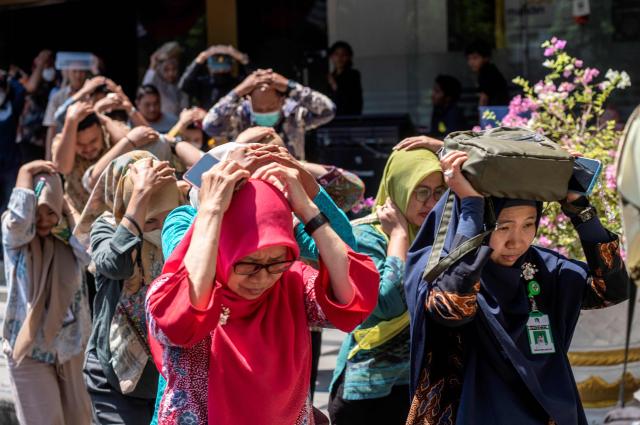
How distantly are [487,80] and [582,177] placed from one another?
718 cm

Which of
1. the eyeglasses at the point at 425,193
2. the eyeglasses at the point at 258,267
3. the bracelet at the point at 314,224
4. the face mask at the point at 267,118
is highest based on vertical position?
the face mask at the point at 267,118

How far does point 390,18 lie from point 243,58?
8.94 feet

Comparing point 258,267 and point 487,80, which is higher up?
point 487,80

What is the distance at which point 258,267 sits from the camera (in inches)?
133

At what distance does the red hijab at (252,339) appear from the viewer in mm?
3355

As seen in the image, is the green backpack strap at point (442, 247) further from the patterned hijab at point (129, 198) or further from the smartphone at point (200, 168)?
the patterned hijab at point (129, 198)

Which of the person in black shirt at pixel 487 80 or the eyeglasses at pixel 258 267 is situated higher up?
the person in black shirt at pixel 487 80

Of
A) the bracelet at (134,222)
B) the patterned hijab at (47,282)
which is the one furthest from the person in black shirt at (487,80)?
the bracelet at (134,222)

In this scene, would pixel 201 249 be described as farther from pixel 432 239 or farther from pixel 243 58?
pixel 243 58

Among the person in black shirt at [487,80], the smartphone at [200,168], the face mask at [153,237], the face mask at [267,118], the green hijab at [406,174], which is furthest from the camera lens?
the person in black shirt at [487,80]

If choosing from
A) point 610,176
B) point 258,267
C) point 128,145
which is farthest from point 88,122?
point 258,267

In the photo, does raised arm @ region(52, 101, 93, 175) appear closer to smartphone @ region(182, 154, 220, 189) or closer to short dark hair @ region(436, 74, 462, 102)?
smartphone @ region(182, 154, 220, 189)

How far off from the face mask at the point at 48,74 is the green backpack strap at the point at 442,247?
939 centimetres

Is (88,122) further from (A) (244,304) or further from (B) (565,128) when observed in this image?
(A) (244,304)
